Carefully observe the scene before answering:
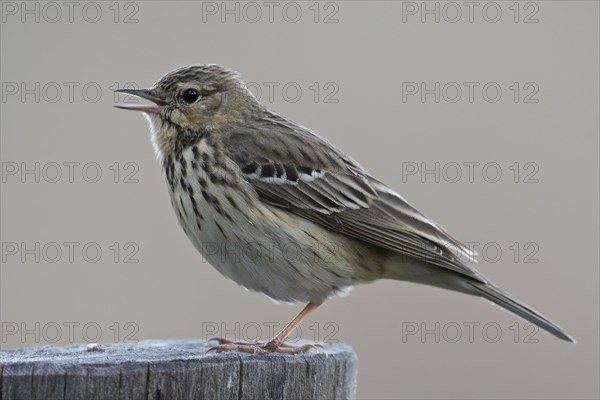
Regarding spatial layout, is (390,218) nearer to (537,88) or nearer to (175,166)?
(175,166)

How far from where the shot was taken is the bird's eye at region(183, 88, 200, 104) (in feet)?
23.1

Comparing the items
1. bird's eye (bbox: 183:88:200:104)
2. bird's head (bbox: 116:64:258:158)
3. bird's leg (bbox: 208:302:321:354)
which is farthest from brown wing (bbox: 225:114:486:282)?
bird's leg (bbox: 208:302:321:354)

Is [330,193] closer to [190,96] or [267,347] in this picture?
[190,96]

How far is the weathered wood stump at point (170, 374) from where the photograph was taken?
4.40 metres

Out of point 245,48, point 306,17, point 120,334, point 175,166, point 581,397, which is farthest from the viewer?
point 306,17

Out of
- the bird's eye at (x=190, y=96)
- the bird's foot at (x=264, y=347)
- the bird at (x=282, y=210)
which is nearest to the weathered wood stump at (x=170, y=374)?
the bird's foot at (x=264, y=347)

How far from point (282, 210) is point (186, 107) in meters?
1.03

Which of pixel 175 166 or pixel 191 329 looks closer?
pixel 175 166

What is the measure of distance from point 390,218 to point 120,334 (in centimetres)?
305

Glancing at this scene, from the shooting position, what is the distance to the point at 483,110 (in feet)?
36.2

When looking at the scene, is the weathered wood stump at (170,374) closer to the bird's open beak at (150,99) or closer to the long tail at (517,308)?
the long tail at (517,308)

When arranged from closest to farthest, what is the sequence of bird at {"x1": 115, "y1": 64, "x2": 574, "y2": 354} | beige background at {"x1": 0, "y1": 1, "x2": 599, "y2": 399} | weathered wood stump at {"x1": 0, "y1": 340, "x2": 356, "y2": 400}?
weathered wood stump at {"x1": 0, "y1": 340, "x2": 356, "y2": 400}
bird at {"x1": 115, "y1": 64, "x2": 574, "y2": 354}
beige background at {"x1": 0, "y1": 1, "x2": 599, "y2": 399}

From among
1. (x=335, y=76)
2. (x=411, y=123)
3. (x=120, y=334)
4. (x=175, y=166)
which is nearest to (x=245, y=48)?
(x=335, y=76)

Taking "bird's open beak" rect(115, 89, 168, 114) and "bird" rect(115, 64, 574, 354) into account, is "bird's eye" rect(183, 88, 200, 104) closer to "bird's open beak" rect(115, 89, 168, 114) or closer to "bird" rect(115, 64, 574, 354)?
"bird" rect(115, 64, 574, 354)
